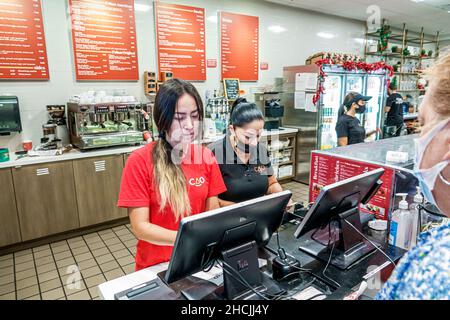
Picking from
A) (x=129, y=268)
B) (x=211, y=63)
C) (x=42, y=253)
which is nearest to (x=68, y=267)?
(x=42, y=253)

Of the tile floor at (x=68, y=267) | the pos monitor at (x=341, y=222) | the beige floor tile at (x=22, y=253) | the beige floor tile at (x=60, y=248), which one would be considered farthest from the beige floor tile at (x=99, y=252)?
the pos monitor at (x=341, y=222)

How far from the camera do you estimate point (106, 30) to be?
12.8 ft

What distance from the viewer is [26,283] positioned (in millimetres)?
2744

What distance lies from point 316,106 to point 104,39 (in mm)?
3311

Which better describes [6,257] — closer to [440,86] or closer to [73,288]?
[73,288]

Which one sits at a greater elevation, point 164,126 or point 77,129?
point 164,126

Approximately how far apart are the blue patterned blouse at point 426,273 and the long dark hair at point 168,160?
0.98m

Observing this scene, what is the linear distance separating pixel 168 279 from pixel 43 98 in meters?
3.47

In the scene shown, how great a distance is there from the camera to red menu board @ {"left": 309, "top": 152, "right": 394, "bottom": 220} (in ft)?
5.78

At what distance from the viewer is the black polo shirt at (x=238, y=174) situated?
7.16 feet

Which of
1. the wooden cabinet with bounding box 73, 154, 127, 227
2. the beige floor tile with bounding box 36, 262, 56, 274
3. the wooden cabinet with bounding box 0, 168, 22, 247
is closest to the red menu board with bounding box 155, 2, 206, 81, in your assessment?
the wooden cabinet with bounding box 73, 154, 127, 227

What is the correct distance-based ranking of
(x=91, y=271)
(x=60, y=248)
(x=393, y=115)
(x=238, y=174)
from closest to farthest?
1. (x=238, y=174)
2. (x=91, y=271)
3. (x=60, y=248)
4. (x=393, y=115)

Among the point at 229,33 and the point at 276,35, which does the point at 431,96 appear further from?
the point at 276,35
